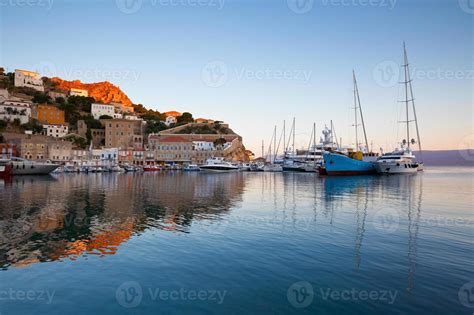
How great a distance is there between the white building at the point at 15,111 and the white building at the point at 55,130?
517 centimetres

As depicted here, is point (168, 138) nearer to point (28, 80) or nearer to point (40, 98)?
point (40, 98)

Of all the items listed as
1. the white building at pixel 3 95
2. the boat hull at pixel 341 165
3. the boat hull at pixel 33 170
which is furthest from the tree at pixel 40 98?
the boat hull at pixel 341 165

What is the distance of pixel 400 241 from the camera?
45.4ft

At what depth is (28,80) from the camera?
114 metres

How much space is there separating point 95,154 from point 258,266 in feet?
295

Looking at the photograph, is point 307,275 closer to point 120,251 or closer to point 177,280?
point 177,280

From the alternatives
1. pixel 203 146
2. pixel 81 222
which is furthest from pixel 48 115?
pixel 81 222

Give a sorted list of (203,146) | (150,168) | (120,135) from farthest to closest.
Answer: (203,146), (120,135), (150,168)

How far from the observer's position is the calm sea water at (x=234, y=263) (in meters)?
8.15

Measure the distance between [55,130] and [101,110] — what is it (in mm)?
24093

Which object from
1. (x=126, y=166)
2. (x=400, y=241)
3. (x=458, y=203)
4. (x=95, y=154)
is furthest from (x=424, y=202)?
(x=95, y=154)

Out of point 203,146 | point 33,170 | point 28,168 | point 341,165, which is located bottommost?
point 33,170

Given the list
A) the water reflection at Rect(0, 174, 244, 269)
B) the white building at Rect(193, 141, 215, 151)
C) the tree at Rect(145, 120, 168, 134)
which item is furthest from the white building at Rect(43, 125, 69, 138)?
Answer: the water reflection at Rect(0, 174, 244, 269)

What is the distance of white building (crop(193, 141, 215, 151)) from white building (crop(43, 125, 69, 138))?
122 ft
